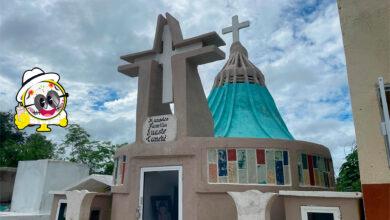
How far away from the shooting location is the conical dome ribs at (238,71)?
1389cm

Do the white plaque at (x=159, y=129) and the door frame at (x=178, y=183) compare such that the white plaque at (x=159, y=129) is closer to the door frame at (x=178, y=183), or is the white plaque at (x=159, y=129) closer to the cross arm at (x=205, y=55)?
the door frame at (x=178, y=183)

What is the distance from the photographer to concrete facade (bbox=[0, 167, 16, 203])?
808 inches

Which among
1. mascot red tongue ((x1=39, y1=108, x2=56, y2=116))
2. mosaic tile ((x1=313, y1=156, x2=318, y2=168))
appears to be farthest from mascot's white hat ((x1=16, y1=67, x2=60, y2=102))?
mosaic tile ((x1=313, y1=156, x2=318, y2=168))

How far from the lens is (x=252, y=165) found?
26.5 ft

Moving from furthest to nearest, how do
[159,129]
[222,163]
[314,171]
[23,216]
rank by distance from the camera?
[23,216], [314,171], [159,129], [222,163]

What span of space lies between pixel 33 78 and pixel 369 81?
10.1 m

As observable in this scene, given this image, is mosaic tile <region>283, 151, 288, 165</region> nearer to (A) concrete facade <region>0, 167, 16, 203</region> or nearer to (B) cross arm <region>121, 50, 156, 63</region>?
(B) cross arm <region>121, 50, 156, 63</region>

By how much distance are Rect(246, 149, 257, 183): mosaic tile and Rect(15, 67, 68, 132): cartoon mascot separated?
6.26 metres

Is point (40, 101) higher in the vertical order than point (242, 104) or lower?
lower

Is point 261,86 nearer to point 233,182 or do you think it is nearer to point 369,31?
point 233,182

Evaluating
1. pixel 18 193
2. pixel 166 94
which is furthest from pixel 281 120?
pixel 18 193

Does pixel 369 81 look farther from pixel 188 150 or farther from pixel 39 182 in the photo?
pixel 39 182

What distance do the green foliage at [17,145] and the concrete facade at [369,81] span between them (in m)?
26.9

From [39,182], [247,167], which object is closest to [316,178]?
[247,167]
